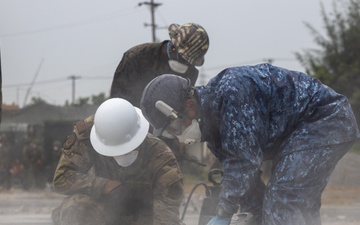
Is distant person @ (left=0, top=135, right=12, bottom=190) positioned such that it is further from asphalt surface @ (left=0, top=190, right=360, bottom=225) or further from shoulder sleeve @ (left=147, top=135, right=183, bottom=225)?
shoulder sleeve @ (left=147, top=135, right=183, bottom=225)

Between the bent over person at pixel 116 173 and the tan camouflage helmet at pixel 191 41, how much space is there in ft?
2.58

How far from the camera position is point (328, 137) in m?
5.47

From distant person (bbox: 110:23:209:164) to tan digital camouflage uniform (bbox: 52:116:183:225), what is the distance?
75cm

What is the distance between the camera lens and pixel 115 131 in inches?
246

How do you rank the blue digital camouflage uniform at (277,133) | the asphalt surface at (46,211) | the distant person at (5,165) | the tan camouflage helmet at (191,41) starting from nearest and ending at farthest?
the blue digital camouflage uniform at (277,133) → the tan camouflage helmet at (191,41) → the asphalt surface at (46,211) → the distant person at (5,165)

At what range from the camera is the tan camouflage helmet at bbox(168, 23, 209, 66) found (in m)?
7.07

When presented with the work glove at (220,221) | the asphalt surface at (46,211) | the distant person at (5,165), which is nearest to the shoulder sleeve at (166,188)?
the work glove at (220,221)

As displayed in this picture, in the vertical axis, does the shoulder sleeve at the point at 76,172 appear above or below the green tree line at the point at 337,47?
above

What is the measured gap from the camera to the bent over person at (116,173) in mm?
6262

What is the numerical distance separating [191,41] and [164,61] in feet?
1.08

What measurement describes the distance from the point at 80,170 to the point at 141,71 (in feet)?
3.70

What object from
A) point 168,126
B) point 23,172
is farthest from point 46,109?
point 168,126

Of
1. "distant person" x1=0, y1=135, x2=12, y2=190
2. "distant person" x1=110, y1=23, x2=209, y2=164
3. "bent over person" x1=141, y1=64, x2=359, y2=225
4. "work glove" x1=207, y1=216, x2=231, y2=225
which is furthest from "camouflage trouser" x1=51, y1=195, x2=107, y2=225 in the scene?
"distant person" x1=0, y1=135, x2=12, y2=190

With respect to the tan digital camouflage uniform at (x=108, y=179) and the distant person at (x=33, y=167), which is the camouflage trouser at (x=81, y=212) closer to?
the tan digital camouflage uniform at (x=108, y=179)
